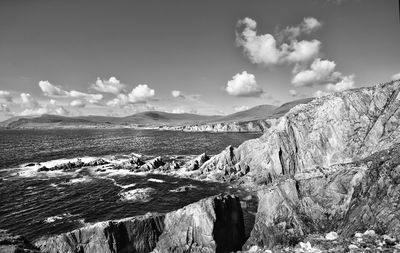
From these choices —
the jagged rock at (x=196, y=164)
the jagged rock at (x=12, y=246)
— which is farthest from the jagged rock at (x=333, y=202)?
the jagged rock at (x=196, y=164)

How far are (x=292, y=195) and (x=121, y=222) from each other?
782 inches

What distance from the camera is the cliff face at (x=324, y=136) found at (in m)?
45.0

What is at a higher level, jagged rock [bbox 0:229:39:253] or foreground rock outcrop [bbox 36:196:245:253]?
jagged rock [bbox 0:229:39:253]

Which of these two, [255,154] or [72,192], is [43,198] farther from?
[255,154]

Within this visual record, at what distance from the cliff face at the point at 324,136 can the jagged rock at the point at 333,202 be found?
16.9m

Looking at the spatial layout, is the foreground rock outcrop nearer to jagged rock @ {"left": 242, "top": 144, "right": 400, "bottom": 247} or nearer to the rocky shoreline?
the rocky shoreline

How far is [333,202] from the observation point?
2734 centimetres

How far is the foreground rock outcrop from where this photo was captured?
24.4 metres

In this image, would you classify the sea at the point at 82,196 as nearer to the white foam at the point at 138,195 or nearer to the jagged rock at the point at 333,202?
the white foam at the point at 138,195

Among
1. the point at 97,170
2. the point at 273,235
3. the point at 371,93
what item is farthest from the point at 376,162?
the point at 97,170

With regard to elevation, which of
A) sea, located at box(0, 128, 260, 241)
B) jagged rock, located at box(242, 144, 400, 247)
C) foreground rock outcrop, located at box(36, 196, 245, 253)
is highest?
jagged rock, located at box(242, 144, 400, 247)

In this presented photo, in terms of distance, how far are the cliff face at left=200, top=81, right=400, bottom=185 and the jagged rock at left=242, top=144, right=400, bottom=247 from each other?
55.6ft

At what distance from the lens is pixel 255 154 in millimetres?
65438

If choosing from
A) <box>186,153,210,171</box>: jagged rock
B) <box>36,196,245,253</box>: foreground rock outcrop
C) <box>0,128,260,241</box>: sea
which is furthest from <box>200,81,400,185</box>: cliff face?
<box>36,196,245,253</box>: foreground rock outcrop
